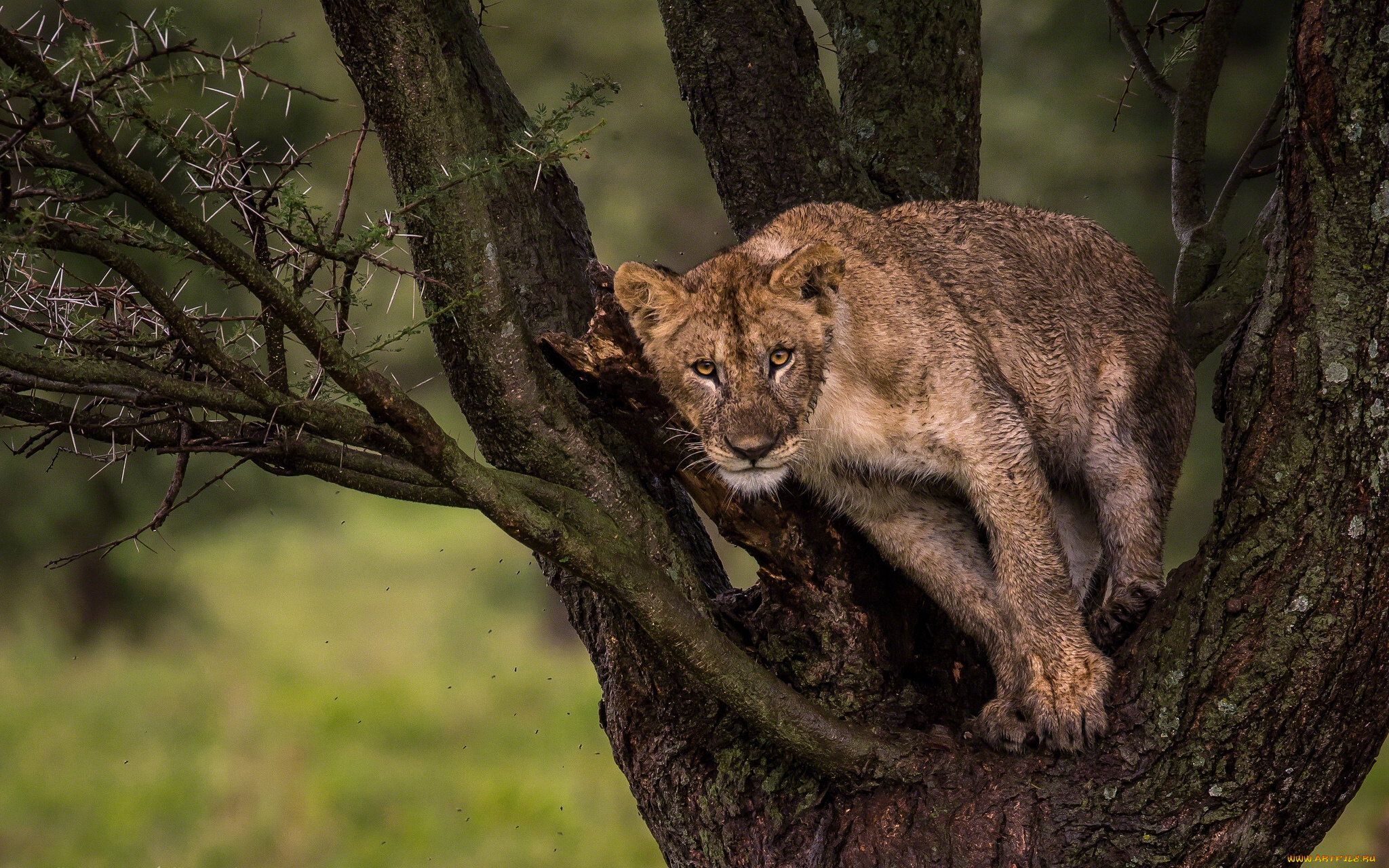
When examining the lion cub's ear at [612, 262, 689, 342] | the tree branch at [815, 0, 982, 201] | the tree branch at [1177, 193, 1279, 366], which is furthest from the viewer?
the tree branch at [815, 0, 982, 201]

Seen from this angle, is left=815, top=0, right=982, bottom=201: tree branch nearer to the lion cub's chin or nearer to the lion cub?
the lion cub

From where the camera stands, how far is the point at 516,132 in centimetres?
416

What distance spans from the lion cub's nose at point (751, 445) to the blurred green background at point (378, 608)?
7.15 metres

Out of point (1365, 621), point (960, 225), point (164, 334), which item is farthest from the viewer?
point (960, 225)

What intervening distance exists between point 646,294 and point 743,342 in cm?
37

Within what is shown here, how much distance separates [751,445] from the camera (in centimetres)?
375

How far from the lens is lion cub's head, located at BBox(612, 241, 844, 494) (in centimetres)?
387

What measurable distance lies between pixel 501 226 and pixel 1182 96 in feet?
11.8

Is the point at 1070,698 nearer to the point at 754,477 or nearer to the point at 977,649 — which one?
the point at 977,649

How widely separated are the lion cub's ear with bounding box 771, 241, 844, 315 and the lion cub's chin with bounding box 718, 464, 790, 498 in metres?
0.60

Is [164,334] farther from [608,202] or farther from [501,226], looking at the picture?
[608,202]

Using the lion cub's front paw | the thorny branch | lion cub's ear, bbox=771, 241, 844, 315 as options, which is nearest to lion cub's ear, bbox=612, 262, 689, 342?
lion cub's ear, bbox=771, 241, 844, 315

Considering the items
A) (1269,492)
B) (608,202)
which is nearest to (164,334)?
(1269,492)

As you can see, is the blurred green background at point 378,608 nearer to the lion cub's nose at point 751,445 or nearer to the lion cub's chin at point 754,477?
the lion cub's chin at point 754,477
